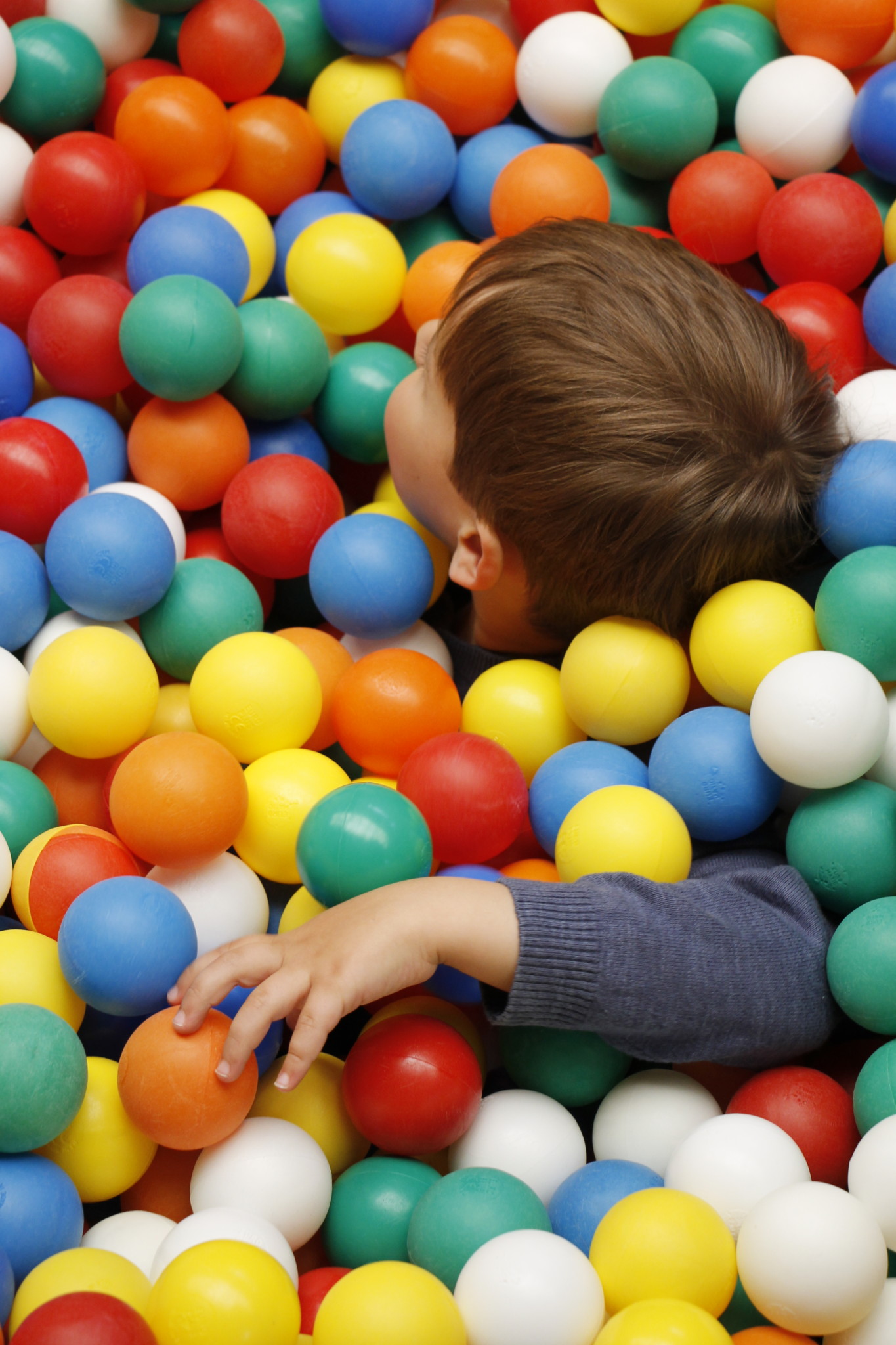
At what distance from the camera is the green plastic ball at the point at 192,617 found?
144 centimetres

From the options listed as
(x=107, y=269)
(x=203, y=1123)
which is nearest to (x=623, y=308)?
(x=107, y=269)

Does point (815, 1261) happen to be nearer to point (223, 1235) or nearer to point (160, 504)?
point (223, 1235)

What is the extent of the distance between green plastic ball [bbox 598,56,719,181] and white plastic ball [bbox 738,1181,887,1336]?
1.30 metres

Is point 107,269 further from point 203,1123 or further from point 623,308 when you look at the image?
point 203,1123

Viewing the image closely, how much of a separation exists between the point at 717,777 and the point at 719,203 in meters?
0.81

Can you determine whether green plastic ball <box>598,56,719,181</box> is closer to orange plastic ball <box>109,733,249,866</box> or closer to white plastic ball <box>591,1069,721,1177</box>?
orange plastic ball <box>109,733,249,866</box>

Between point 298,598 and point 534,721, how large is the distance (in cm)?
44

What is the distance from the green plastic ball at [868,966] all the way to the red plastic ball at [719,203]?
911mm

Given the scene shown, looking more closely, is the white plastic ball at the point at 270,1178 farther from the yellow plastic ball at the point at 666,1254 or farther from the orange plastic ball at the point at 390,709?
the orange plastic ball at the point at 390,709

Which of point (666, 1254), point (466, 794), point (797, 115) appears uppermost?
point (797, 115)

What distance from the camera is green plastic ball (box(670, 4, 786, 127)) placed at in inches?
67.4

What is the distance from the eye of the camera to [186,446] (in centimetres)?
152

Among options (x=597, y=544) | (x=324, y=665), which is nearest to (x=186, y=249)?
(x=324, y=665)

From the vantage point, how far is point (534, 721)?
141 centimetres
